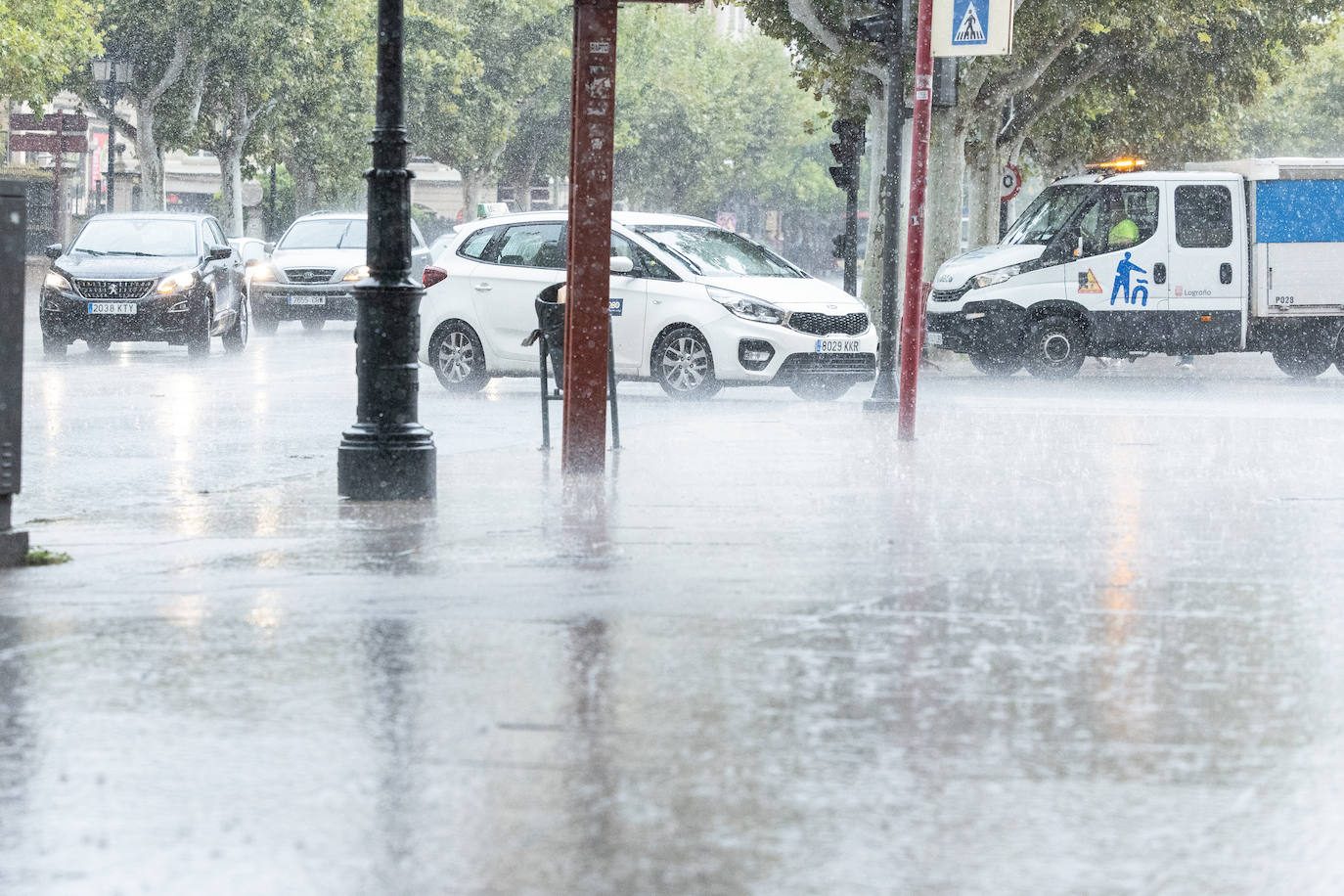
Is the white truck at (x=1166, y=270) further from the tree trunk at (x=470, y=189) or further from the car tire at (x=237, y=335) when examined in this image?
the tree trunk at (x=470, y=189)

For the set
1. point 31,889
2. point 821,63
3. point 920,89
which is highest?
point 821,63

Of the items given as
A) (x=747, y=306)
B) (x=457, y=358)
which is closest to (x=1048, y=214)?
(x=747, y=306)

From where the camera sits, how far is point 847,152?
2278 cm

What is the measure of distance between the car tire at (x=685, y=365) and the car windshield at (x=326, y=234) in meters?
11.3

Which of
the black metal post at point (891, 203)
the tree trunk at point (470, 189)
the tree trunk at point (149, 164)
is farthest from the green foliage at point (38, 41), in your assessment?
the tree trunk at point (470, 189)

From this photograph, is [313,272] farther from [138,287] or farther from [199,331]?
[138,287]

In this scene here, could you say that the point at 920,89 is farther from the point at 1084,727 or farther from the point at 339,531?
the point at 1084,727

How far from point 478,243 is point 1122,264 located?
716 cm

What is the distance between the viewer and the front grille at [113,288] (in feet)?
77.5

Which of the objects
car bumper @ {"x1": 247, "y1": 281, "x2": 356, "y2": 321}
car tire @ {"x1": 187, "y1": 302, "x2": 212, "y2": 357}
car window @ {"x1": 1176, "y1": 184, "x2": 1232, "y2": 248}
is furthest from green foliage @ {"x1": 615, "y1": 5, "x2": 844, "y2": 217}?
car window @ {"x1": 1176, "y1": 184, "x2": 1232, "y2": 248}

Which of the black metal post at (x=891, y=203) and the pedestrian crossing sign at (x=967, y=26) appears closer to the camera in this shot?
the pedestrian crossing sign at (x=967, y=26)

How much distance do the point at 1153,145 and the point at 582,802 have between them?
41705 mm

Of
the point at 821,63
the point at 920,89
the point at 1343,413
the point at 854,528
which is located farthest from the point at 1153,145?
the point at 854,528

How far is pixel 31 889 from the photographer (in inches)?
178
